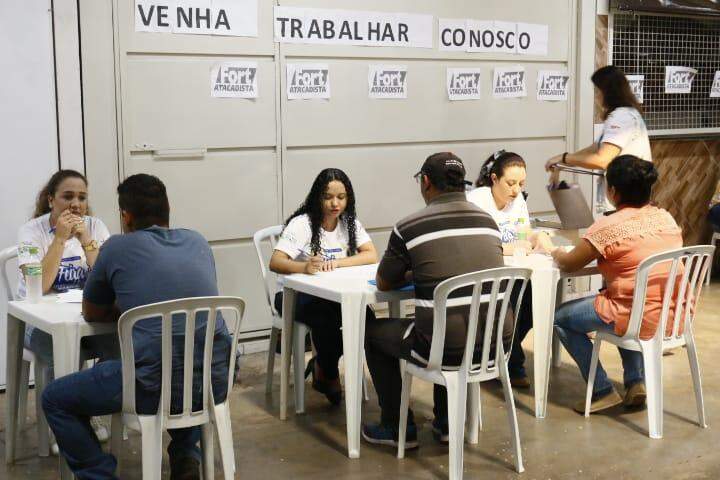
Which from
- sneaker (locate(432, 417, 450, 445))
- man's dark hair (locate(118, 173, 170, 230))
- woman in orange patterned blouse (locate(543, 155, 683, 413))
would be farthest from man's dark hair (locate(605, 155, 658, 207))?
man's dark hair (locate(118, 173, 170, 230))

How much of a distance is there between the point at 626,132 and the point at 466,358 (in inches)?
86.9

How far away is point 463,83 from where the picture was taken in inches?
235

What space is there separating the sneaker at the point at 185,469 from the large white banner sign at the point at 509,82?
11.6ft

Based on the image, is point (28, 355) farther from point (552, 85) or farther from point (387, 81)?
point (552, 85)

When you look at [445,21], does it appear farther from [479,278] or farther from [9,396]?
[9,396]

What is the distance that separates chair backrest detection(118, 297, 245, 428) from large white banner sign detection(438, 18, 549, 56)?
326 cm

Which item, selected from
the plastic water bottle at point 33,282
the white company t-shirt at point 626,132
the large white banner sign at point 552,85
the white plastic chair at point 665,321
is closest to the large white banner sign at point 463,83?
the large white banner sign at point 552,85

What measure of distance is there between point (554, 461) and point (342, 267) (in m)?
1.26

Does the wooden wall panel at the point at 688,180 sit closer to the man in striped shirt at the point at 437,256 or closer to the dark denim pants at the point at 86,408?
the man in striped shirt at the point at 437,256

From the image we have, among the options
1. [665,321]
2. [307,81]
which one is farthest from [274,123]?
[665,321]

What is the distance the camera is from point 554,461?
370cm

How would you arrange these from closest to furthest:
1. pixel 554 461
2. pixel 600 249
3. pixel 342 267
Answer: pixel 554 461 → pixel 600 249 → pixel 342 267

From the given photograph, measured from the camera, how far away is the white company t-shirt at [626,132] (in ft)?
16.9

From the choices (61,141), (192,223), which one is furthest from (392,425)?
(61,141)
